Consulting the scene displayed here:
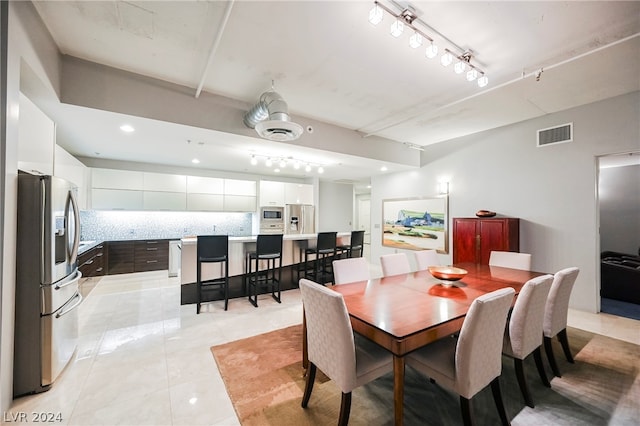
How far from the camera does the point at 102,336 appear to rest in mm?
→ 2834

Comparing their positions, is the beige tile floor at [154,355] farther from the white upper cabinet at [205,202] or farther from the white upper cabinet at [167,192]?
the white upper cabinet at [205,202]

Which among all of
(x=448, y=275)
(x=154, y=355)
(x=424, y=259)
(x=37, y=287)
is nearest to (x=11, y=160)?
(x=37, y=287)

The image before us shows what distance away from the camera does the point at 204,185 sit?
6.29 meters

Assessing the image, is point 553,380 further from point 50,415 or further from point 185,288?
point 185,288

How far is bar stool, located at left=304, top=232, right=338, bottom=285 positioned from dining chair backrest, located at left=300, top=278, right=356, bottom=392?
2.72 metres

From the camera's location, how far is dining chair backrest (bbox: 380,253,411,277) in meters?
3.03

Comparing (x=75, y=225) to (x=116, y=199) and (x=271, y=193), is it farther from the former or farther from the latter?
(x=271, y=193)

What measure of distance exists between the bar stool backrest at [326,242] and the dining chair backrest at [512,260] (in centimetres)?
239

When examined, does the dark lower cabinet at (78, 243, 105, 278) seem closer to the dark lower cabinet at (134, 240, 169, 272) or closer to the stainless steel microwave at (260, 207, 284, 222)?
the dark lower cabinet at (134, 240, 169, 272)

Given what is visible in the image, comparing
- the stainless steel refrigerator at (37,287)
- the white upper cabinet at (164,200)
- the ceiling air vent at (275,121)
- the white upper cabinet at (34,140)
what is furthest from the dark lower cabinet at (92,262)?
the ceiling air vent at (275,121)

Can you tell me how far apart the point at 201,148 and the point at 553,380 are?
17.3 ft

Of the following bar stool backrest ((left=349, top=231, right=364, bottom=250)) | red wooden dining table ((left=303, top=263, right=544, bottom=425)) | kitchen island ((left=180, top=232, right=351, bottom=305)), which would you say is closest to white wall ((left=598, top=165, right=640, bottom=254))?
red wooden dining table ((left=303, top=263, right=544, bottom=425))

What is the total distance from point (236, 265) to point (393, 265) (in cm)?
248

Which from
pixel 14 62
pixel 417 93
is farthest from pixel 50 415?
pixel 417 93
